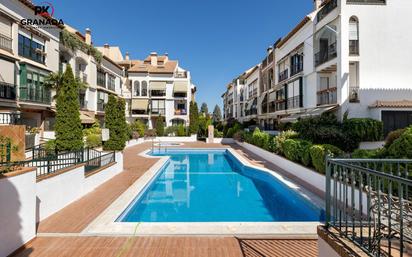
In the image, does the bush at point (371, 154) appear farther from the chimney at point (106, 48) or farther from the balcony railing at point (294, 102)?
the chimney at point (106, 48)

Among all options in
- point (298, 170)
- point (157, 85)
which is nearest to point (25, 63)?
point (298, 170)

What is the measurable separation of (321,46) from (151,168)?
1978 centimetres

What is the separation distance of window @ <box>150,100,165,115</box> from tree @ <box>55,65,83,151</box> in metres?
33.1

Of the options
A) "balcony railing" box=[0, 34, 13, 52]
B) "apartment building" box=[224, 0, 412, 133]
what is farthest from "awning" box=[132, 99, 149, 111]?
"apartment building" box=[224, 0, 412, 133]

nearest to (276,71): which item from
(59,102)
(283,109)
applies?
(283,109)

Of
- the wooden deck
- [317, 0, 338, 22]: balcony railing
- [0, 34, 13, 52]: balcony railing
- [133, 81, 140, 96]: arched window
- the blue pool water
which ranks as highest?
[317, 0, 338, 22]: balcony railing

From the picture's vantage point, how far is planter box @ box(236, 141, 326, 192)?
10.5m

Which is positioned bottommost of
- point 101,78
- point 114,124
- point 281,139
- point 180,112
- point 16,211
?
point 16,211

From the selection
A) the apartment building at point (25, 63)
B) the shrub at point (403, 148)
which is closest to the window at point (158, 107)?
the apartment building at point (25, 63)

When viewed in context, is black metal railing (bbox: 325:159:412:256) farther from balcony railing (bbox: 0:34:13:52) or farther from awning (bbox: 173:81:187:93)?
awning (bbox: 173:81:187:93)

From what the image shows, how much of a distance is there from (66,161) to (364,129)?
1925cm

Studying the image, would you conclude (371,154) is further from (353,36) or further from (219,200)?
(353,36)

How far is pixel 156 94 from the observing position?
46312 mm

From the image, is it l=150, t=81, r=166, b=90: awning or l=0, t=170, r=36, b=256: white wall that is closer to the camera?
l=0, t=170, r=36, b=256: white wall
